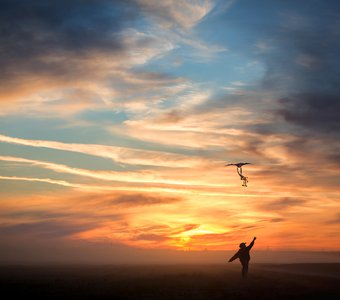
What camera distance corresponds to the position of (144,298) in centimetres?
4738

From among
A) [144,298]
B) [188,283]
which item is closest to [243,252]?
[188,283]

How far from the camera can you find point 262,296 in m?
46.6

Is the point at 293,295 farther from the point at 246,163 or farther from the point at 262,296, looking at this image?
the point at 246,163

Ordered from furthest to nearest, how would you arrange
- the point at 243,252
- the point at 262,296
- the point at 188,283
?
the point at 243,252 < the point at 188,283 < the point at 262,296

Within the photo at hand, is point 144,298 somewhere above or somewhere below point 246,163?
below

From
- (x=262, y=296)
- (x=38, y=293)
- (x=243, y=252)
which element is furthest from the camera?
(x=243, y=252)

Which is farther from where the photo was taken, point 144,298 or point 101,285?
point 101,285

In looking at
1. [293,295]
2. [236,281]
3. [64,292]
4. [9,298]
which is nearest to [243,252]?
[236,281]

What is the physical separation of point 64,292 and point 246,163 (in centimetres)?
2745

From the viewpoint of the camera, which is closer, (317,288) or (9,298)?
(9,298)

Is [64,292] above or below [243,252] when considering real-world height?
below

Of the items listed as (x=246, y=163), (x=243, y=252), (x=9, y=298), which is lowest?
(x=9, y=298)

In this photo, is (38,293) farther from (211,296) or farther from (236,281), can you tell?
(236,281)

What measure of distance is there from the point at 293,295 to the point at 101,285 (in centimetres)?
2559
